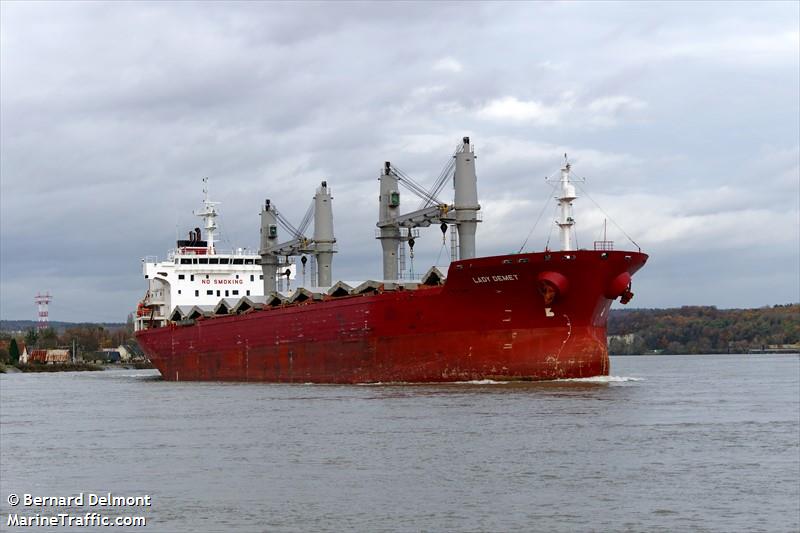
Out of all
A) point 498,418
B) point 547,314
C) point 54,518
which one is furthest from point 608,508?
point 547,314

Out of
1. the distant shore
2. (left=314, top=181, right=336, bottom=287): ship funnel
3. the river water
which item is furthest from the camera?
the distant shore

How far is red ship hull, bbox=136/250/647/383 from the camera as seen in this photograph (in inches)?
1040

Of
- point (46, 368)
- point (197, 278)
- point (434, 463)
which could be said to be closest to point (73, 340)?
point (46, 368)

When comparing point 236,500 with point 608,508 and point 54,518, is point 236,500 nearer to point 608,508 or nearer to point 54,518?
point 54,518

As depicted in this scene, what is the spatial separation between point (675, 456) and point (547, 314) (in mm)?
12169

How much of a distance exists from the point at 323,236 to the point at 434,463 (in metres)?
27.9

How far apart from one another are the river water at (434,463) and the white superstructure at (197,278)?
24.4 metres

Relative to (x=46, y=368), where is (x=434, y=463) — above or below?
below

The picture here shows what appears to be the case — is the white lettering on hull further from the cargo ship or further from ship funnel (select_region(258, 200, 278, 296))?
ship funnel (select_region(258, 200, 278, 296))

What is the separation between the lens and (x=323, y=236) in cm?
4166

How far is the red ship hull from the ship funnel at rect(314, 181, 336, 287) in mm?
9079

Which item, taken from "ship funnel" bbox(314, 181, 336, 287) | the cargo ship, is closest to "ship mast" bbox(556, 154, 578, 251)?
the cargo ship

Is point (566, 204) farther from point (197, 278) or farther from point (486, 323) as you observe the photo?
point (197, 278)

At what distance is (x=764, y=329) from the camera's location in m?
107
